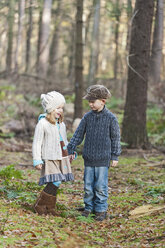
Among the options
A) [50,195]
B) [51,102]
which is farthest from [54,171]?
[51,102]

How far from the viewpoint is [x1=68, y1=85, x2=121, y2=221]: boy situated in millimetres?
5320

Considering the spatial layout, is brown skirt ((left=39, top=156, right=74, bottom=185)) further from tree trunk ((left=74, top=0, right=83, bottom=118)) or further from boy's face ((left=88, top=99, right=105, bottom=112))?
tree trunk ((left=74, top=0, right=83, bottom=118))

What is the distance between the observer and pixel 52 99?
5039 millimetres

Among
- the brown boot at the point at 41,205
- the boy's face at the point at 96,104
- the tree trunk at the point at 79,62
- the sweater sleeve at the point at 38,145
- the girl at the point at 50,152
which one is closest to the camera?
the sweater sleeve at the point at 38,145

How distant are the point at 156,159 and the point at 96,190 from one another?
14.5ft

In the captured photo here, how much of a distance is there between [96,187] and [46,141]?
1072mm

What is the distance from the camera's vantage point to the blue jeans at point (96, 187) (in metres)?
5.35

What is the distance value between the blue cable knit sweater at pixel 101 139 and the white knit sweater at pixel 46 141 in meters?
0.52

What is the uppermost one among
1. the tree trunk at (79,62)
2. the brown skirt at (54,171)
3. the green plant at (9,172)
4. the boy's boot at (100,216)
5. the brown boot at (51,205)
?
the tree trunk at (79,62)

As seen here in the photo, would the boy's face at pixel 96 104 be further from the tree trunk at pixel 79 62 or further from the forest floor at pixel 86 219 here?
the tree trunk at pixel 79 62

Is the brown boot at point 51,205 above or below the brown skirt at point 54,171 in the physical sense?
below

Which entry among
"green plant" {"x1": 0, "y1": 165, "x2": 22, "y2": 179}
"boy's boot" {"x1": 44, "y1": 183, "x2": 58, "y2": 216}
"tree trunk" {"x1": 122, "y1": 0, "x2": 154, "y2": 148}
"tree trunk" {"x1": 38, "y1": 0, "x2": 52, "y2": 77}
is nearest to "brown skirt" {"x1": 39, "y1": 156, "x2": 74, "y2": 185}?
"boy's boot" {"x1": 44, "y1": 183, "x2": 58, "y2": 216}

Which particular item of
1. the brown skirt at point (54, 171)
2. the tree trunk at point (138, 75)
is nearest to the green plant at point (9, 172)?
the brown skirt at point (54, 171)

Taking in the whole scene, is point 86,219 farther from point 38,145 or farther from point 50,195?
point 38,145
